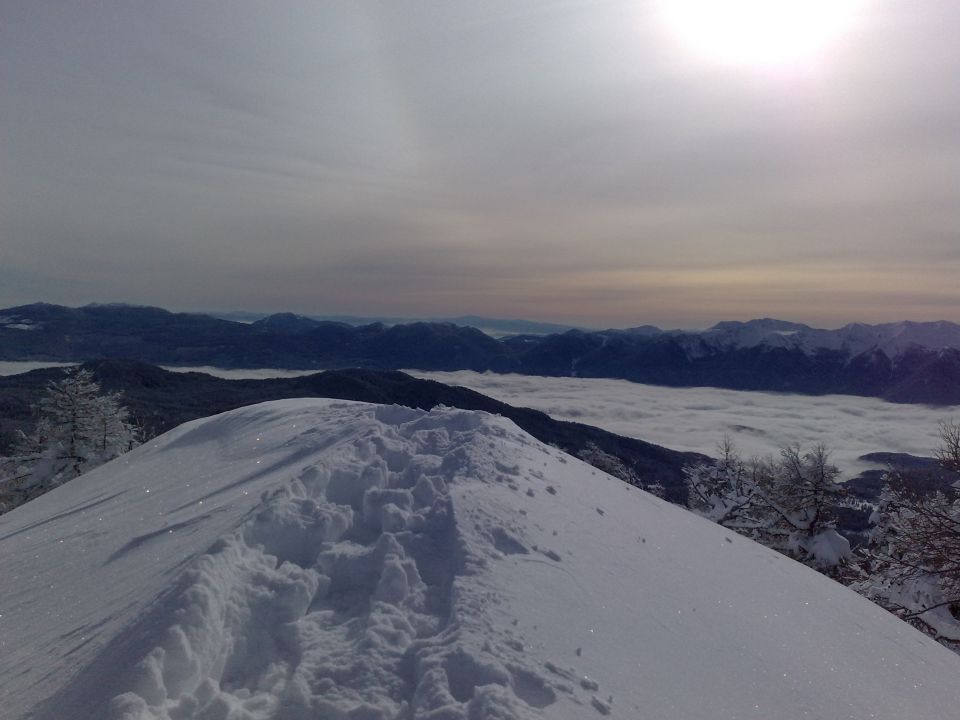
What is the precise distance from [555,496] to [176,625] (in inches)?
198

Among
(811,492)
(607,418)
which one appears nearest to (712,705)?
(811,492)

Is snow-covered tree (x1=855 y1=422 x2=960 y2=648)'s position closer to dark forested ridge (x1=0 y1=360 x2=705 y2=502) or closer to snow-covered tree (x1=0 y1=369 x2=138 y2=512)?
snow-covered tree (x1=0 y1=369 x2=138 y2=512)

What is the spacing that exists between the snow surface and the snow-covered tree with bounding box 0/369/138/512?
73.2 feet

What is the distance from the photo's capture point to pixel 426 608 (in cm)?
479

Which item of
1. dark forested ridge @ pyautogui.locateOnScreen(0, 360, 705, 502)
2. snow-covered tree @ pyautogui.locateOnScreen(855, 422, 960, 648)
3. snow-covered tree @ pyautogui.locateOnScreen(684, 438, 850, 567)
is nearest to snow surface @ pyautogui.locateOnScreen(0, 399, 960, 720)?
snow-covered tree @ pyautogui.locateOnScreen(855, 422, 960, 648)

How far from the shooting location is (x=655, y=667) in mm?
4805

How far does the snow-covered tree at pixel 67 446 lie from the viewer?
2750cm

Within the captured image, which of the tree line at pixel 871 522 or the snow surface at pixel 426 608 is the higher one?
the snow surface at pixel 426 608

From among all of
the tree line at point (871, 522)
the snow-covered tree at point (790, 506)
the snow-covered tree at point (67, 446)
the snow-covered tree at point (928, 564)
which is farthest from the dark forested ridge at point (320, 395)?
the snow-covered tree at point (928, 564)

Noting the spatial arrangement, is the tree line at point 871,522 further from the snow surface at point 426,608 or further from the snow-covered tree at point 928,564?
the snow surface at point 426,608

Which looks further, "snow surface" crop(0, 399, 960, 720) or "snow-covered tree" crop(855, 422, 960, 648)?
"snow-covered tree" crop(855, 422, 960, 648)

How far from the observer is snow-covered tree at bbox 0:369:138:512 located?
27.5 metres

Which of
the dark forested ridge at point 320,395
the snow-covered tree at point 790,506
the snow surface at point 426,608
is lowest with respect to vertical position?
the dark forested ridge at point 320,395

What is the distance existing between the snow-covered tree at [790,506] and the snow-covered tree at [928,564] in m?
3.82
